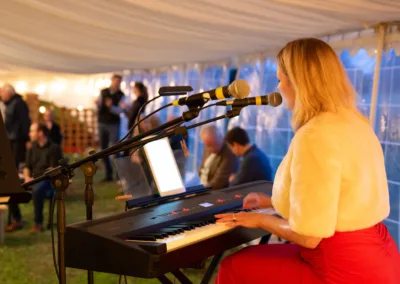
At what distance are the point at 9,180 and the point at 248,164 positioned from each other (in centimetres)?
240

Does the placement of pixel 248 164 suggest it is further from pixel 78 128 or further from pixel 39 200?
pixel 78 128

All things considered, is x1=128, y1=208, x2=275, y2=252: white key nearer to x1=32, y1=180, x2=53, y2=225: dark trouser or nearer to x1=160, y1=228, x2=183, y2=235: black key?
x1=160, y1=228, x2=183, y2=235: black key

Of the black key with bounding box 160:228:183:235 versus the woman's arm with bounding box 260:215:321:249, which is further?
the black key with bounding box 160:228:183:235

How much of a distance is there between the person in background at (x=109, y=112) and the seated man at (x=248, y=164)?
13.5ft

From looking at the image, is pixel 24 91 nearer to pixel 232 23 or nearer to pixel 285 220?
pixel 232 23

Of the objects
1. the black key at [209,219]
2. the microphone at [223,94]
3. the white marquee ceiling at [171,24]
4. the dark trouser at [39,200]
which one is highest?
the white marquee ceiling at [171,24]

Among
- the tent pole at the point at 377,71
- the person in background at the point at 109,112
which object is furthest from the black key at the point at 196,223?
the person in background at the point at 109,112

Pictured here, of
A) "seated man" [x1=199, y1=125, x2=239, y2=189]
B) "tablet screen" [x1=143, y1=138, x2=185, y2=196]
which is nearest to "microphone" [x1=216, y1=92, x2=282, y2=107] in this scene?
"tablet screen" [x1=143, y1=138, x2=185, y2=196]

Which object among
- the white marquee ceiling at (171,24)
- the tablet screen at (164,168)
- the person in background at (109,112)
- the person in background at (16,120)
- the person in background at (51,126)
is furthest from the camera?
the person in background at (109,112)

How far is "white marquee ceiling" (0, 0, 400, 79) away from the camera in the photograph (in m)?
2.83

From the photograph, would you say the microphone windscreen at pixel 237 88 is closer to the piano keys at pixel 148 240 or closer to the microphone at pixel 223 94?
the microphone at pixel 223 94

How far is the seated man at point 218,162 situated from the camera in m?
4.16

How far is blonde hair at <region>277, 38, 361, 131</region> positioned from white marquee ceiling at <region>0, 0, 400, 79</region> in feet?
3.16

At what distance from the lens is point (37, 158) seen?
515cm
